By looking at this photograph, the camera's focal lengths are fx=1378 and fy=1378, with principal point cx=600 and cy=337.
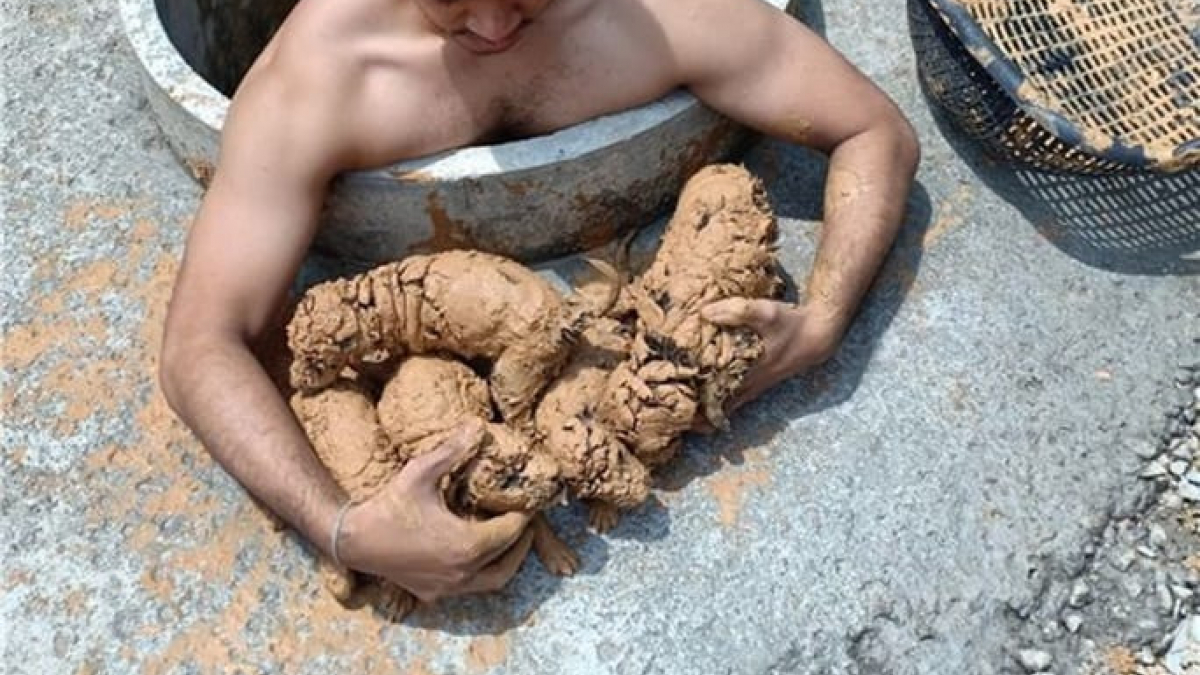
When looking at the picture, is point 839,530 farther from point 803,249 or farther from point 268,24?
point 268,24

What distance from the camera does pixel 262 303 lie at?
2.94m

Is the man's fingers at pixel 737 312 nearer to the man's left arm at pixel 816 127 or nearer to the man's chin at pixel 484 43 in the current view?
the man's left arm at pixel 816 127

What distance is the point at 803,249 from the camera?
11.1 ft

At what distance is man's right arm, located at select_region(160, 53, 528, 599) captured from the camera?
2760 millimetres

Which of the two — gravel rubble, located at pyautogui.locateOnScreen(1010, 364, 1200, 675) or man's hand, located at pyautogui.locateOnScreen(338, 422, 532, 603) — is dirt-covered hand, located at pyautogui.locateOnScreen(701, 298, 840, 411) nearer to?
man's hand, located at pyautogui.locateOnScreen(338, 422, 532, 603)

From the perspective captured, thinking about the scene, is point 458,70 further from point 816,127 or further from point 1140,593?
point 1140,593

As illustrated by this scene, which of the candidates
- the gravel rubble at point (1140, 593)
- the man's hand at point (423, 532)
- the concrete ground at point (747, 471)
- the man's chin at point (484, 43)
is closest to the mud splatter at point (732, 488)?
the concrete ground at point (747, 471)

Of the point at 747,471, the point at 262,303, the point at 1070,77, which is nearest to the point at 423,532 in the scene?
the point at 262,303

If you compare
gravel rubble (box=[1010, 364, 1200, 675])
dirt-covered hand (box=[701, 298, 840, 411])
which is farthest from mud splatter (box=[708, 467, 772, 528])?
gravel rubble (box=[1010, 364, 1200, 675])

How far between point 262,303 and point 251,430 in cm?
29

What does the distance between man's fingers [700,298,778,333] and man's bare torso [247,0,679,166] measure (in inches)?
21.7

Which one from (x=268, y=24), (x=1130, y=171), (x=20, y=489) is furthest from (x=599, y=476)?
(x=268, y=24)

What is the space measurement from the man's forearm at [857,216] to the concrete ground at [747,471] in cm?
16

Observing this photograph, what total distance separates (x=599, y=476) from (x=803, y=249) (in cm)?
90
